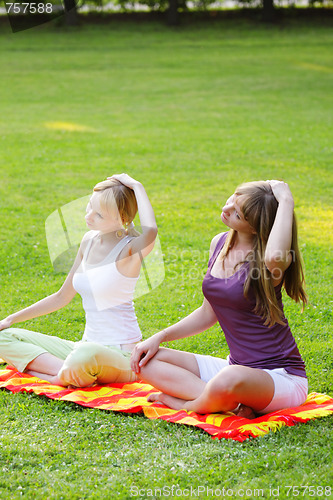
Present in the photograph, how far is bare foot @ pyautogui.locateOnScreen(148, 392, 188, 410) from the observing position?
3591 mm

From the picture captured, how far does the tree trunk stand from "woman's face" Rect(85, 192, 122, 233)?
28305 millimetres

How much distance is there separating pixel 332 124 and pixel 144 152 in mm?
4448

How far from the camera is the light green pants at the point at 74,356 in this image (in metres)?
3.71

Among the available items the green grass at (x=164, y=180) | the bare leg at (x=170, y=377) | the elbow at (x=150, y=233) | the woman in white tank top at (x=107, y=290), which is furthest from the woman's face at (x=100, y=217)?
the green grass at (x=164, y=180)

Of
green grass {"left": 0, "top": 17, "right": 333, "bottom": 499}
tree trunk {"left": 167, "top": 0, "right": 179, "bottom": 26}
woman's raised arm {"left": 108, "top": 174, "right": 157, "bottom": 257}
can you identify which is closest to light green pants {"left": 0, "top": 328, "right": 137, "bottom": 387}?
green grass {"left": 0, "top": 17, "right": 333, "bottom": 499}

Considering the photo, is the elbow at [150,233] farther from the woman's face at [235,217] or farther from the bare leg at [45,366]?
the bare leg at [45,366]

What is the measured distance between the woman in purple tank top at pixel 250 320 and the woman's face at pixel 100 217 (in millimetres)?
658

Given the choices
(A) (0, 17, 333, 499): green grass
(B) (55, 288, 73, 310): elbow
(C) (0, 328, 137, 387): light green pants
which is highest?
(B) (55, 288, 73, 310): elbow

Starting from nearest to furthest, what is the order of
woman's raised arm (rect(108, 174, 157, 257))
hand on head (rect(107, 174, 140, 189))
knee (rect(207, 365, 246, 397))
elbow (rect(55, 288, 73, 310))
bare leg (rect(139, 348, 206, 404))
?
1. knee (rect(207, 365, 246, 397))
2. bare leg (rect(139, 348, 206, 404))
3. woman's raised arm (rect(108, 174, 157, 257))
4. hand on head (rect(107, 174, 140, 189))
5. elbow (rect(55, 288, 73, 310))

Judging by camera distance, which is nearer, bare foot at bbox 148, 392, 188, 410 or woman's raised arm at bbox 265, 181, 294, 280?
woman's raised arm at bbox 265, 181, 294, 280

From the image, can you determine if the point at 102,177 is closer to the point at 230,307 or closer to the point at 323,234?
the point at 323,234

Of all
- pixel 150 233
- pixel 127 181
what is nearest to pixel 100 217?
pixel 127 181

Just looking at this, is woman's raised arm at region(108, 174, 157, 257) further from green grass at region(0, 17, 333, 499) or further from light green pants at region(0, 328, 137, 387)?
green grass at region(0, 17, 333, 499)

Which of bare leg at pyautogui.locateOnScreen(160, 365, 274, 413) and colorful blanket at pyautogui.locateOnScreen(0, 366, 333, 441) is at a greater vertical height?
bare leg at pyautogui.locateOnScreen(160, 365, 274, 413)
